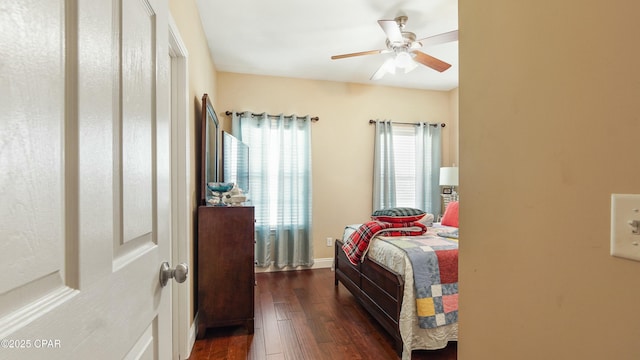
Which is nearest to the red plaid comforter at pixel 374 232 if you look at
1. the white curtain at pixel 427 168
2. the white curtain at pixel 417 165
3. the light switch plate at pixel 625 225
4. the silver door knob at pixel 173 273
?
the white curtain at pixel 417 165

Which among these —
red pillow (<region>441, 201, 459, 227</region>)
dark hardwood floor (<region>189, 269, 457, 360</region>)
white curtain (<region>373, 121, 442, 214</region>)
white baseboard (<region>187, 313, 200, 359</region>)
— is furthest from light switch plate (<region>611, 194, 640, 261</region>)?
white curtain (<region>373, 121, 442, 214</region>)

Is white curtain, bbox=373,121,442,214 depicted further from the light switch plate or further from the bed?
the light switch plate

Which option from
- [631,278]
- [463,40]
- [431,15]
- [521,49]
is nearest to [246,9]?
[431,15]

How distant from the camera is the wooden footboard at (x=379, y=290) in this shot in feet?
6.82

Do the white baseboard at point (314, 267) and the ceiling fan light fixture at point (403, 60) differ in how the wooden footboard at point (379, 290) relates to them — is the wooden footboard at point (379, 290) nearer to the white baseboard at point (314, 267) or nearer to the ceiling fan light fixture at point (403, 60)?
the white baseboard at point (314, 267)

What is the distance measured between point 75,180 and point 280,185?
3.60 m

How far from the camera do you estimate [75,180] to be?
476 millimetres

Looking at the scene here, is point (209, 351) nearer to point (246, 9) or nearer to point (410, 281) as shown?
point (410, 281)

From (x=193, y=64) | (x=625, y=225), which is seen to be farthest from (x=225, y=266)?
(x=625, y=225)

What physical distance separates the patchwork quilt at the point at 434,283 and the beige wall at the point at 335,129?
7.04 feet

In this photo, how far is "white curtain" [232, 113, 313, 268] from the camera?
13.2 ft

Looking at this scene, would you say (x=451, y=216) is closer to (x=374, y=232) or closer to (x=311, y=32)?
(x=374, y=232)

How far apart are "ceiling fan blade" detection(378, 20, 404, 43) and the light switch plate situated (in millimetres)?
2222

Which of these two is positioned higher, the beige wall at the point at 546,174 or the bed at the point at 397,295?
the beige wall at the point at 546,174
